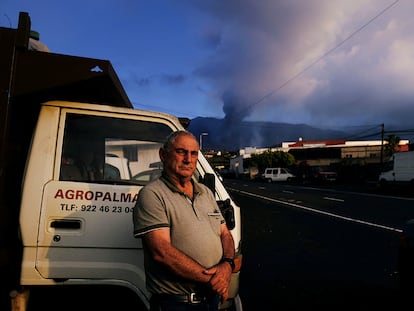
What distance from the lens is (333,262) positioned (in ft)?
21.3

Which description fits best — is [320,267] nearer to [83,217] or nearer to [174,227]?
[83,217]

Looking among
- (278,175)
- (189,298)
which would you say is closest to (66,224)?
(189,298)

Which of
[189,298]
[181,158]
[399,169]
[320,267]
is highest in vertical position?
[399,169]

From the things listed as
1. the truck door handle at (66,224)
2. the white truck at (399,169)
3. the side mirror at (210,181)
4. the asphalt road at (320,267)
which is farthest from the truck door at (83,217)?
the white truck at (399,169)

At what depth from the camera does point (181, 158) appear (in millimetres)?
2215

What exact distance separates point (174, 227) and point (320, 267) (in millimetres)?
4795

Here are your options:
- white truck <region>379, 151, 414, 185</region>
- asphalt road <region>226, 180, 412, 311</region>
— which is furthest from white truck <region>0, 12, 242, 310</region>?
white truck <region>379, 151, 414, 185</region>

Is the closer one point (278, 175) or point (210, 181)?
point (210, 181)

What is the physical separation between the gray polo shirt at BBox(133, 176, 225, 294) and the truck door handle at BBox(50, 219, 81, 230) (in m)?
0.73

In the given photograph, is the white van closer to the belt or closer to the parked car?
the parked car

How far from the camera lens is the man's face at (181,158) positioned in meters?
2.21

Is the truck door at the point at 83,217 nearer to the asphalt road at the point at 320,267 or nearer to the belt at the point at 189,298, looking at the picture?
the belt at the point at 189,298

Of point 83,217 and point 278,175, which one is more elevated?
point 83,217

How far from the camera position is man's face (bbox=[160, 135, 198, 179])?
2.21 m
